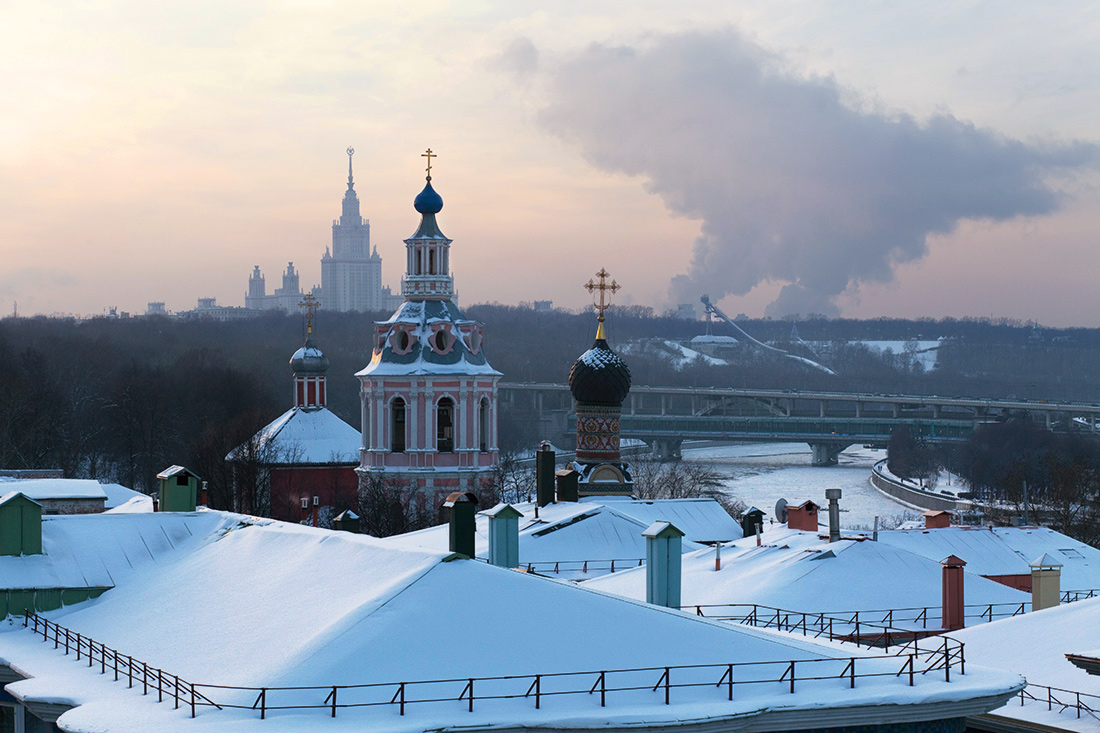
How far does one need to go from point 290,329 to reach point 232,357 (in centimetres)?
3168

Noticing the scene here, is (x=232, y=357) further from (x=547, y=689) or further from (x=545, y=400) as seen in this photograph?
(x=547, y=689)

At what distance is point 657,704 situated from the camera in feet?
41.3

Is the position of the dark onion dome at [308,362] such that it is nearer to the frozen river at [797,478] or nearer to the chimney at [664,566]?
the frozen river at [797,478]

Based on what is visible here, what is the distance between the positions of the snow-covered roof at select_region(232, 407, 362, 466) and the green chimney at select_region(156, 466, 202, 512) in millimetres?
25648

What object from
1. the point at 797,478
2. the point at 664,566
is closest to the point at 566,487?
the point at 664,566

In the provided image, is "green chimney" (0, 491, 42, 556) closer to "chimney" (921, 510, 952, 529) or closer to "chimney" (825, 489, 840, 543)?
"chimney" (825, 489, 840, 543)

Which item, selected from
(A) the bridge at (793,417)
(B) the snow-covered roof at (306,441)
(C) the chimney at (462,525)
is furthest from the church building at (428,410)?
(A) the bridge at (793,417)

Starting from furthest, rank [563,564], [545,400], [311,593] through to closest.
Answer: [545,400]
[563,564]
[311,593]

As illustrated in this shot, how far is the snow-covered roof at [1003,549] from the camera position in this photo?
29.0 metres

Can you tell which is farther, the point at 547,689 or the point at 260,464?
the point at 260,464

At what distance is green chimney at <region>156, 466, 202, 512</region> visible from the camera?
2111 cm

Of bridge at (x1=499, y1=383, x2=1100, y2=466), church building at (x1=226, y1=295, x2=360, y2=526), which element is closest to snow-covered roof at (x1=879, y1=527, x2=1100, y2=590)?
church building at (x1=226, y1=295, x2=360, y2=526)

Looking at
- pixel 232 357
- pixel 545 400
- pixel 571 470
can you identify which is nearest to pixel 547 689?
pixel 571 470

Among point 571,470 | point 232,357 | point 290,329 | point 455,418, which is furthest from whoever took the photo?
point 290,329
